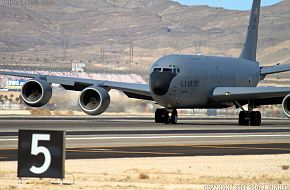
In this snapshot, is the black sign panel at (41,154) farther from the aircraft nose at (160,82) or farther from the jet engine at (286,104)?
the aircraft nose at (160,82)

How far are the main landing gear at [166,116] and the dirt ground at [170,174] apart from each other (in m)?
26.5

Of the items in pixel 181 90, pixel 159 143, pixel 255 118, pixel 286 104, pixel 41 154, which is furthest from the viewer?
pixel 255 118

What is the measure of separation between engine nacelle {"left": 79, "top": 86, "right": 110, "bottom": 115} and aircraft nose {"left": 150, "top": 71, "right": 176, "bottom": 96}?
10.5ft

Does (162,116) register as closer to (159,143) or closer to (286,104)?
(286,104)

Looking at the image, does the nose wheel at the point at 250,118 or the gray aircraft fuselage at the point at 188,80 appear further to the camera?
the nose wheel at the point at 250,118

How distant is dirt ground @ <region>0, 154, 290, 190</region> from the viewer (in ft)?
68.1

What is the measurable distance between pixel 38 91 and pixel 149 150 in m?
28.0

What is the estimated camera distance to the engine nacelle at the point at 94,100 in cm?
5556

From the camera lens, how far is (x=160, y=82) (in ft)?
176

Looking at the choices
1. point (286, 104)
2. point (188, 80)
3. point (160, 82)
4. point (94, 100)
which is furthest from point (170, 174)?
point (94, 100)

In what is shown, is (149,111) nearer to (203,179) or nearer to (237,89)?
(237,89)

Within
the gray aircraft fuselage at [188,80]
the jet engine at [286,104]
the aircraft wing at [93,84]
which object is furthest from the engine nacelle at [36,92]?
the jet engine at [286,104]

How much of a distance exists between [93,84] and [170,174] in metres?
35.1

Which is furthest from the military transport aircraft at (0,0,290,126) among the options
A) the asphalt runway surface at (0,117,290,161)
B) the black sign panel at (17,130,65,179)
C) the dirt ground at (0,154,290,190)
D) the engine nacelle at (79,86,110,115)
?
the black sign panel at (17,130,65,179)
